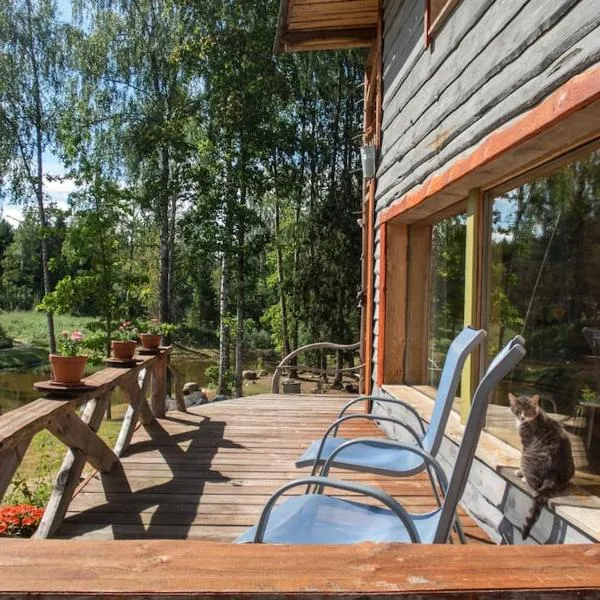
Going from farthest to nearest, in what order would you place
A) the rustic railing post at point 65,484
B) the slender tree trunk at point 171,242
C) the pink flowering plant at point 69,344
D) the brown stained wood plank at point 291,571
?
the slender tree trunk at point 171,242
the pink flowering plant at point 69,344
the rustic railing post at point 65,484
the brown stained wood plank at point 291,571

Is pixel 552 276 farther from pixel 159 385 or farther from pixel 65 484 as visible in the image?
pixel 159 385

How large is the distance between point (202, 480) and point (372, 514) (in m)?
1.71

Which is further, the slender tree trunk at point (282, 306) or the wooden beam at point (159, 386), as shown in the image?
the slender tree trunk at point (282, 306)

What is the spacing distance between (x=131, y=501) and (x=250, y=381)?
35.9 ft

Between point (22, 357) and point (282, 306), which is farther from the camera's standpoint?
point (22, 357)

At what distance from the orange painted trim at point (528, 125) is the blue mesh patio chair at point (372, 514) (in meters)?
0.73

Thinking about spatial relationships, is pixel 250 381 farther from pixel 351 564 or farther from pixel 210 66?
pixel 351 564

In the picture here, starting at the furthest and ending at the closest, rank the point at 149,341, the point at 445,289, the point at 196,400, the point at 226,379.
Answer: the point at 226,379 < the point at 196,400 < the point at 149,341 < the point at 445,289

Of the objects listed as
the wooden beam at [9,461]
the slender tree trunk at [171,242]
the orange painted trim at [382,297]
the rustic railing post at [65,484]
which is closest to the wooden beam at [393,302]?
the orange painted trim at [382,297]

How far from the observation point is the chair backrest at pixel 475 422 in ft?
4.39

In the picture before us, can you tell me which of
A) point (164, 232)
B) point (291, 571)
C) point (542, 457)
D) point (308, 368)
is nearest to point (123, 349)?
point (542, 457)

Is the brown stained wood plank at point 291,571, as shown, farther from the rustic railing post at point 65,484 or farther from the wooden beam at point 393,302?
the wooden beam at point 393,302

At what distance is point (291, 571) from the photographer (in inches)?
33.8

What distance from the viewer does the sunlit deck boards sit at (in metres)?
2.59
